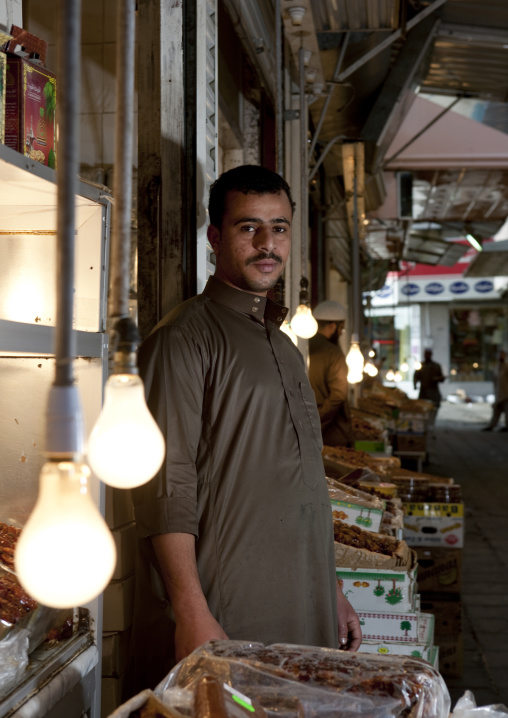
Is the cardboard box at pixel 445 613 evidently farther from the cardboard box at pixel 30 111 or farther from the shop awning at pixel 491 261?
the shop awning at pixel 491 261

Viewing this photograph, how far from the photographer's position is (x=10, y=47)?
5.59 feet

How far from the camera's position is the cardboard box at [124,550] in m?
2.32

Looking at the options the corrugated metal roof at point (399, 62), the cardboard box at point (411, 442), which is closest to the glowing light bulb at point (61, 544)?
the corrugated metal roof at point (399, 62)

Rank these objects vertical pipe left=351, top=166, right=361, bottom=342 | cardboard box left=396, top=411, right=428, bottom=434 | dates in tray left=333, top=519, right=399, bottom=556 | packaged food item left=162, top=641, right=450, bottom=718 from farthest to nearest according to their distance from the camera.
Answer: cardboard box left=396, top=411, right=428, bottom=434, vertical pipe left=351, top=166, right=361, bottom=342, dates in tray left=333, top=519, right=399, bottom=556, packaged food item left=162, top=641, right=450, bottom=718

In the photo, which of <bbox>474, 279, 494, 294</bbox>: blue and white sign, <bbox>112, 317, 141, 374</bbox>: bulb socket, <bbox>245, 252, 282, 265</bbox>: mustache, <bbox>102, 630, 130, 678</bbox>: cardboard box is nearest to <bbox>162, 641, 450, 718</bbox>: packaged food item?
<bbox>112, 317, 141, 374</bbox>: bulb socket

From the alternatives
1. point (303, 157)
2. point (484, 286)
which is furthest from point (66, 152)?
point (484, 286)

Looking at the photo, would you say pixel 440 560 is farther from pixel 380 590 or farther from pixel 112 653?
pixel 112 653

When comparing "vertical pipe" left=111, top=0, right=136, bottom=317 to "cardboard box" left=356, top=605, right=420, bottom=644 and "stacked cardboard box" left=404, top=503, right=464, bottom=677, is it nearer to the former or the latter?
"cardboard box" left=356, top=605, right=420, bottom=644

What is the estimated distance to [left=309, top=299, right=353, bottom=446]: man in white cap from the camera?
6.38m

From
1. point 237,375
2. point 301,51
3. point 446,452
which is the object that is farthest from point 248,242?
point 446,452

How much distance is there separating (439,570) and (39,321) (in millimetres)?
3390

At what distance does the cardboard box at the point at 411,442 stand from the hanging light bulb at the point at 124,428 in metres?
8.78

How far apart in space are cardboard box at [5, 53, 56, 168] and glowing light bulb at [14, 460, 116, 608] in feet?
3.67

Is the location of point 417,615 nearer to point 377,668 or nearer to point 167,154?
point 377,668
